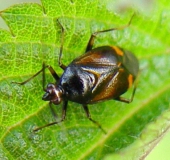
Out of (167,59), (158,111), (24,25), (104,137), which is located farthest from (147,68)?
(24,25)

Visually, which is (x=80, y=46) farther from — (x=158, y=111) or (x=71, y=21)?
(x=158, y=111)

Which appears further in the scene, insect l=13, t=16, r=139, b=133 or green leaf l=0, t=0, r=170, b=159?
insect l=13, t=16, r=139, b=133

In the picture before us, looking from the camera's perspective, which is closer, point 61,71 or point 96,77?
point 61,71

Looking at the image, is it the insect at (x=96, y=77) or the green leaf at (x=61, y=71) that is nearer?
the green leaf at (x=61, y=71)
